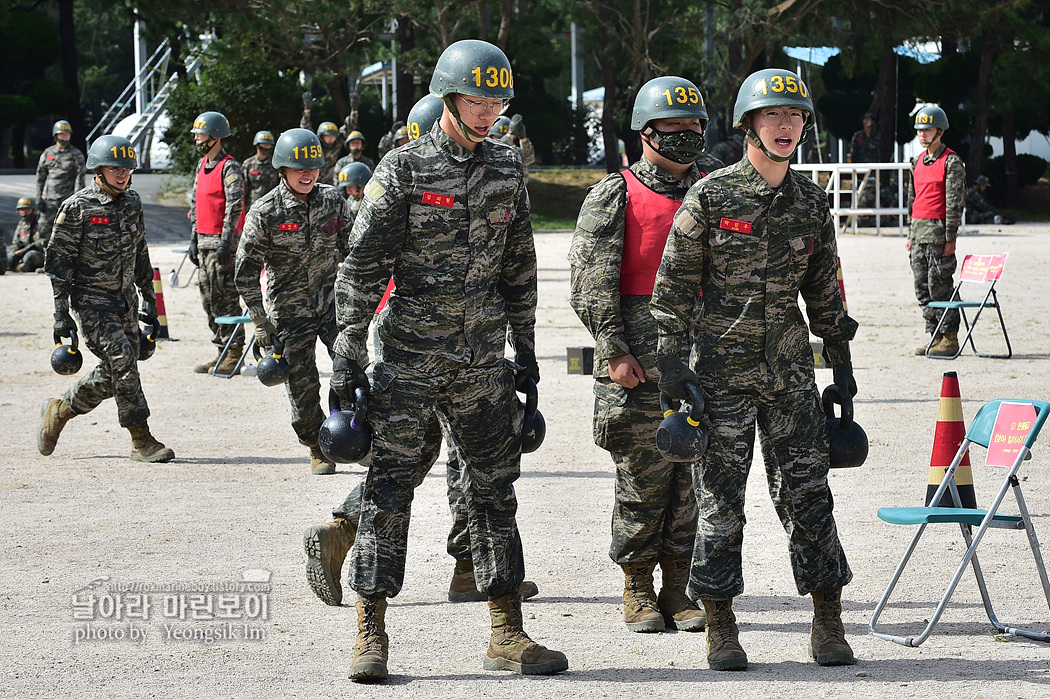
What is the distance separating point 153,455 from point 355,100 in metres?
23.0

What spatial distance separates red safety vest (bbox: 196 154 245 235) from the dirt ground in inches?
92.9

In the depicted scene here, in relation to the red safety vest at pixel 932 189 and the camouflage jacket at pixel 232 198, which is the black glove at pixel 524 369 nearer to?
the camouflage jacket at pixel 232 198

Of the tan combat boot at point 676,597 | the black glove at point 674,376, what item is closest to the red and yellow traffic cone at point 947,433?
the tan combat boot at point 676,597

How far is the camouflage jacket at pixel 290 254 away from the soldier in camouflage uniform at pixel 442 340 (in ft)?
12.2

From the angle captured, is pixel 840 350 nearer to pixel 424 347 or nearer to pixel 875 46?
pixel 424 347

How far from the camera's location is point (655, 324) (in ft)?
19.2

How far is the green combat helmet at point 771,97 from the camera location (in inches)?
205

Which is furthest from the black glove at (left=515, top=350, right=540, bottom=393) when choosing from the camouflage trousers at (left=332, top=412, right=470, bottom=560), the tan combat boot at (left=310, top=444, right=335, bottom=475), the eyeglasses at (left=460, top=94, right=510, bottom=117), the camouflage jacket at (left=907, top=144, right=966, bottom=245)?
the camouflage jacket at (left=907, top=144, right=966, bottom=245)

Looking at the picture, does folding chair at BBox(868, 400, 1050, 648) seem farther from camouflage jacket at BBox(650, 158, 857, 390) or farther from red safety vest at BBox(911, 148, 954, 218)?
red safety vest at BBox(911, 148, 954, 218)

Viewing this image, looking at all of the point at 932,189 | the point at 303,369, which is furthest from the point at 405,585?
the point at 932,189

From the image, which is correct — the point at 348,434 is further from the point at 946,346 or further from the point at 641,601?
the point at 946,346

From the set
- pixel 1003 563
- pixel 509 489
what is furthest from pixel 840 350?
pixel 1003 563

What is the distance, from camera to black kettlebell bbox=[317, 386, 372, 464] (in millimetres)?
5074

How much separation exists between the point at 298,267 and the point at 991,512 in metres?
4.96
